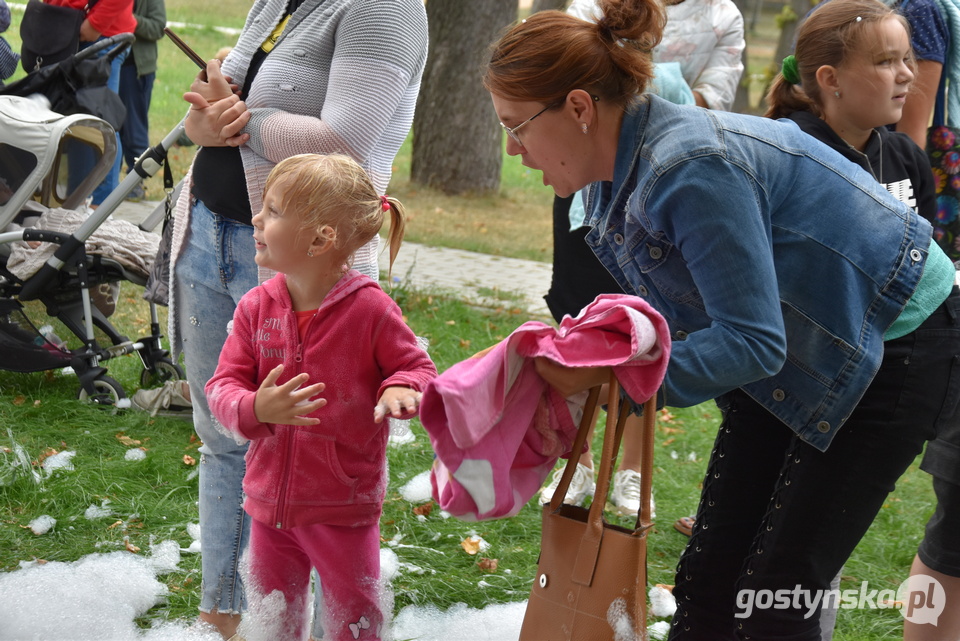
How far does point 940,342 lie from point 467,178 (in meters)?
10.3

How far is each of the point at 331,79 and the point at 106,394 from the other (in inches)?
114

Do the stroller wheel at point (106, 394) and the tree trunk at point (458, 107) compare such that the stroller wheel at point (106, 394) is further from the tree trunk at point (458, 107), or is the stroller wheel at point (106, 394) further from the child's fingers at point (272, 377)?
the tree trunk at point (458, 107)

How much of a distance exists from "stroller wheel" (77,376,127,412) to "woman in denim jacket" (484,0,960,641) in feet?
10.7

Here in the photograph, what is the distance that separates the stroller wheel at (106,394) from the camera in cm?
481

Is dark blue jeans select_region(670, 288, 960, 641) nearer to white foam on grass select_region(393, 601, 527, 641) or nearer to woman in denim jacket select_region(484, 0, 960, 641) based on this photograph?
woman in denim jacket select_region(484, 0, 960, 641)

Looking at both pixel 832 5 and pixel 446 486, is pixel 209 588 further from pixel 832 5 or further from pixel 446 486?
pixel 832 5

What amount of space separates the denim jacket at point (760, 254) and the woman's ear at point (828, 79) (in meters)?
0.80

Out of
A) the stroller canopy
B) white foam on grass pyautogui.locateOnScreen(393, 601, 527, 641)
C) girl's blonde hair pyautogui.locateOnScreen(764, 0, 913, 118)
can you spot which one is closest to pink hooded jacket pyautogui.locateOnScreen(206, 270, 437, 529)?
white foam on grass pyautogui.locateOnScreen(393, 601, 527, 641)

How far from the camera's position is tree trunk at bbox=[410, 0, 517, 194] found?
1162 centimetres

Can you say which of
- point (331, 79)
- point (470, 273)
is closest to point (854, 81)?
point (331, 79)

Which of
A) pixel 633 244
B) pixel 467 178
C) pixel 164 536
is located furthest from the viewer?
pixel 467 178

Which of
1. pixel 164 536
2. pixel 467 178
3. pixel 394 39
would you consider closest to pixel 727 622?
pixel 394 39

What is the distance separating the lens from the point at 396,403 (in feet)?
6.90

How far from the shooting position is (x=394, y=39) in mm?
2516
